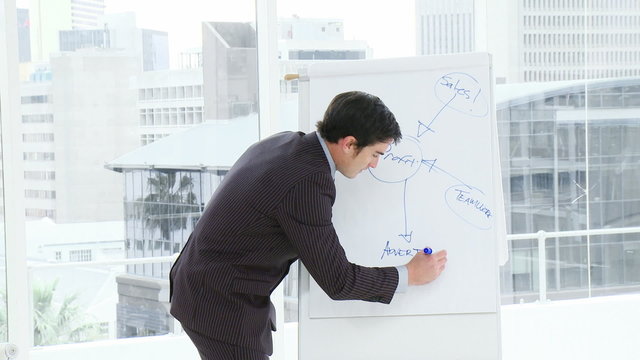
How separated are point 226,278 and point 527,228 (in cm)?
239

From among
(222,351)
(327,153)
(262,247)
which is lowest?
(222,351)

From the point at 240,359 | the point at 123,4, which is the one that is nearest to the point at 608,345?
the point at 240,359

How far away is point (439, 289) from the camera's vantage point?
2.00 meters

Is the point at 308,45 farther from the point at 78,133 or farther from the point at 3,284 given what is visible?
the point at 3,284

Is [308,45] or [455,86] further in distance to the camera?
[308,45]

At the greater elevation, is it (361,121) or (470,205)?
(361,121)

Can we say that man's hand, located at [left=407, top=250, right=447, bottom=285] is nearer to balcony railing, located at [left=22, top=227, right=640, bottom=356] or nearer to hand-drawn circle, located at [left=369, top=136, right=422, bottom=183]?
hand-drawn circle, located at [left=369, top=136, right=422, bottom=183]

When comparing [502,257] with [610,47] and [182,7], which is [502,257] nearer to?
[182,7]

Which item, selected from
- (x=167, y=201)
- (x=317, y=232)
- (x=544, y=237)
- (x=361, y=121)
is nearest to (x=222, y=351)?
Result: (x=317, y=232)

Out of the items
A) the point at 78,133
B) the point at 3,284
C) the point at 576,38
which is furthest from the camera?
the point at 576,38

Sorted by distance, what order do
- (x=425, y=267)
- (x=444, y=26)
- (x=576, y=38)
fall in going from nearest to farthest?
(x=425, y=267) → (x=444, y=26) → (x=576, y=38)

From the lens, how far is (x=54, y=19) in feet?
9.99

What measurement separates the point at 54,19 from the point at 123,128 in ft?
1.72

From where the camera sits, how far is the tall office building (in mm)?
3018
